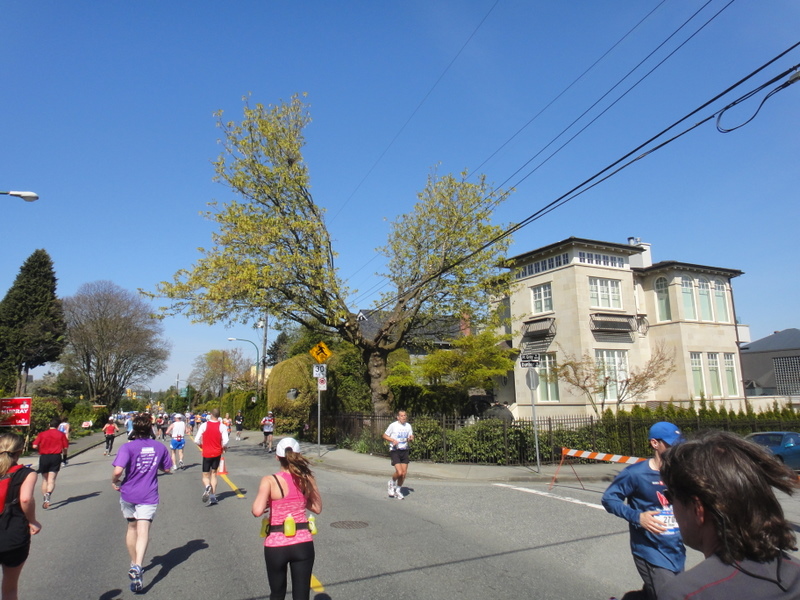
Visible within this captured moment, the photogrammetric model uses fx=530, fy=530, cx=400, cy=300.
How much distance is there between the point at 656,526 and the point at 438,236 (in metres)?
16.4

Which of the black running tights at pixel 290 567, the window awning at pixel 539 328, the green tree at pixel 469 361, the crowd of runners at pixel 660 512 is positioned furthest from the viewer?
the window awning at pixel 539 328

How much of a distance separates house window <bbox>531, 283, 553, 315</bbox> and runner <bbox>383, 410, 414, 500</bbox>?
18533mm

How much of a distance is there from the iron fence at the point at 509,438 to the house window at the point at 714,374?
10.4 metres

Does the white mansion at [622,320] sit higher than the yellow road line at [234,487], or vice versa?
the white mansion at [622,320]

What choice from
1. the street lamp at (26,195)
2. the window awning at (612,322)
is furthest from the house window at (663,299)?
the street lamp at (26,195)

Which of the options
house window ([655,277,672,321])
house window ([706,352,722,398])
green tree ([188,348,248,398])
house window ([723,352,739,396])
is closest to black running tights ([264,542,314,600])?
house window ([655,277,672,321])

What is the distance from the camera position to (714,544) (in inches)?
67.4

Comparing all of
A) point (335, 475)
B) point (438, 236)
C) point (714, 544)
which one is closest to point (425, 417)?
point (335, 475)

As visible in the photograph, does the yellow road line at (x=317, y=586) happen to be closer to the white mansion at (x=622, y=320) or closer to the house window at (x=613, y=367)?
the white mansion at (x=622, y=320)

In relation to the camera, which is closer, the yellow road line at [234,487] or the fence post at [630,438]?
the yellow road line at [234,487]

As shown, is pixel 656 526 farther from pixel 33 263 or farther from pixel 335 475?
pixel 33 263

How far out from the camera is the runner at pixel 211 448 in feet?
34.8

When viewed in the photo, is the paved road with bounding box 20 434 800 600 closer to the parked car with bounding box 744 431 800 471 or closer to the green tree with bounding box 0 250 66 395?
the parked car with bounding box 744 431 800 471

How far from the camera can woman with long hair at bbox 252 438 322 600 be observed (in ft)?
13.0
